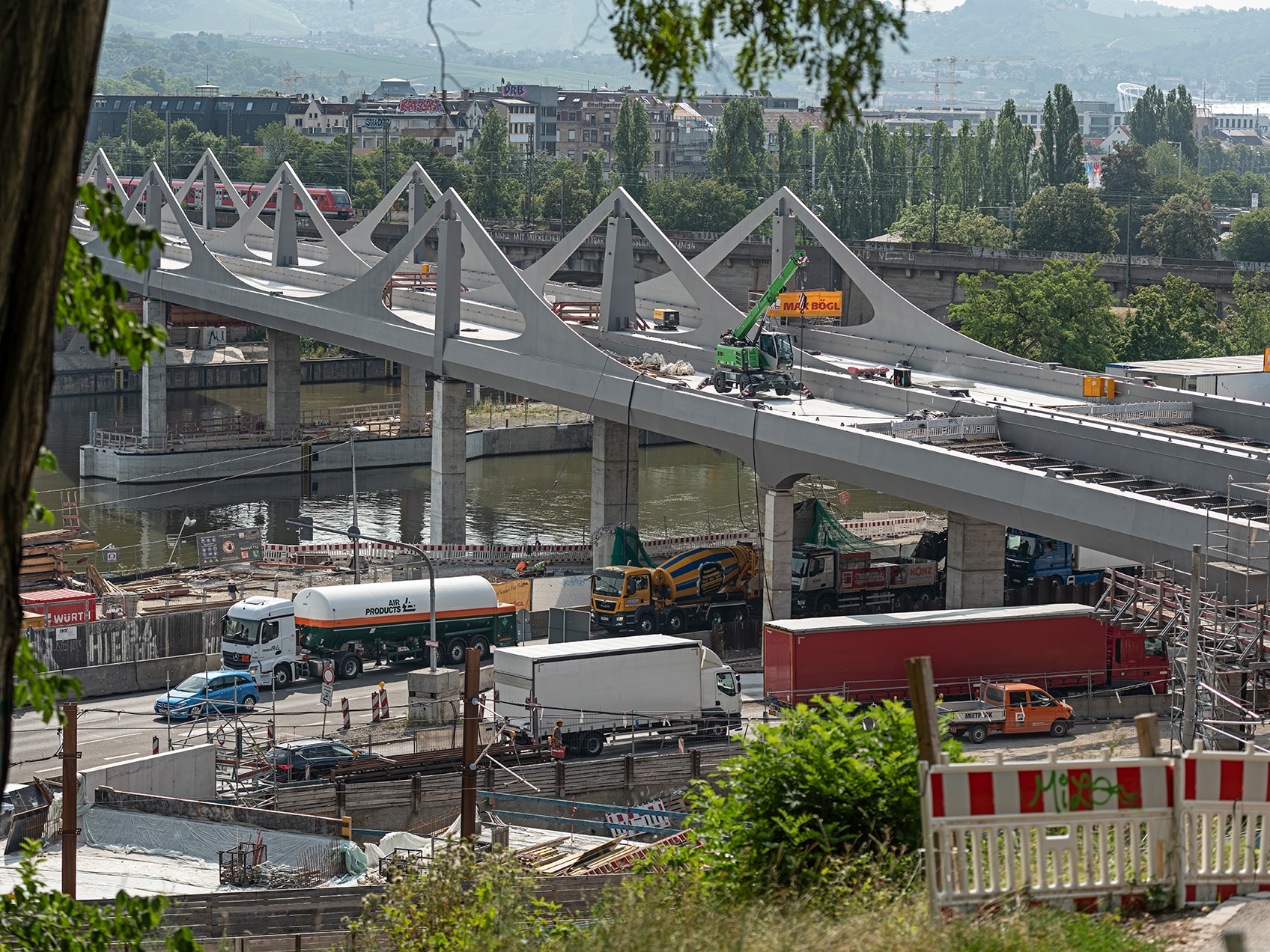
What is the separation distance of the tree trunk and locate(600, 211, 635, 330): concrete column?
2166 inches

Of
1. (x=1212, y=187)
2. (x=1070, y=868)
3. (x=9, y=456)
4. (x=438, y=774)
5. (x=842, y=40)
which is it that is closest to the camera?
(x=9, y=456)

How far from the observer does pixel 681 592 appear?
45844mm

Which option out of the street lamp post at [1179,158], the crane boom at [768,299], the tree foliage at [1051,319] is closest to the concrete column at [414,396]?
the tree foliage at [1051,319]

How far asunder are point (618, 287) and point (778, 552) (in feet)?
65.9

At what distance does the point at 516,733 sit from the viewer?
3306 cm

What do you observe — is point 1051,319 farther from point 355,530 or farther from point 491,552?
point 355,530

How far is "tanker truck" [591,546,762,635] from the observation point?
4478cm

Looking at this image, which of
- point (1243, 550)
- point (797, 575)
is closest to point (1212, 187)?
point (797, 575)

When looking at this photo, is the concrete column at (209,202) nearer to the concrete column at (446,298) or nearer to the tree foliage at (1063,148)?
the concrete column at (446,298)

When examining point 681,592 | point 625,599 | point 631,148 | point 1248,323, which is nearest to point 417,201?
point 1248,323

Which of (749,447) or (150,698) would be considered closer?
(150,698)

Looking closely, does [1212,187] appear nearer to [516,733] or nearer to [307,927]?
[516,733]

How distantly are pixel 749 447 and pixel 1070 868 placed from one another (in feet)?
111

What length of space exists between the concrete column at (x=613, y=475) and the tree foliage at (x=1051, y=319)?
74.9ft
